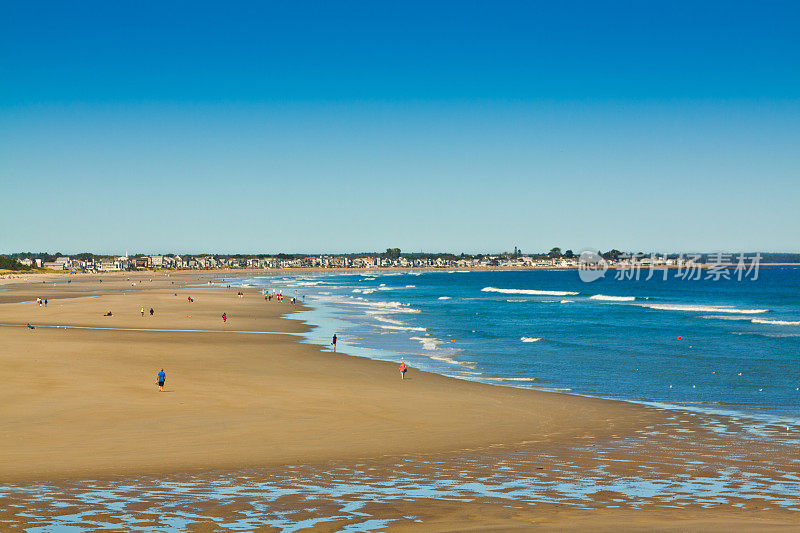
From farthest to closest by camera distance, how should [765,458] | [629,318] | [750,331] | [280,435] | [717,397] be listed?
[629,318] < [750,331] < [717,397] < [280,435] < [765,458]

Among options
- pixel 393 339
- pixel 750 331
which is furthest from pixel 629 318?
pixel 393 339

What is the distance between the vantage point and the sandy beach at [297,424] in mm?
12445

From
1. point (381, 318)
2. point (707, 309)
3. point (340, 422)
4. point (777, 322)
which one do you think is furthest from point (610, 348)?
point (707, 309)

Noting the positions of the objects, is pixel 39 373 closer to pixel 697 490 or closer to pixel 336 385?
pixel 336 385

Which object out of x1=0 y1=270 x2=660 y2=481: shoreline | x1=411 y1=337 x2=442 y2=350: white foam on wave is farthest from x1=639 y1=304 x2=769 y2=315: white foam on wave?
x1=0 y1=270 x2=660 y2=481: shoreline

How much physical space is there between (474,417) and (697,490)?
30.6ft

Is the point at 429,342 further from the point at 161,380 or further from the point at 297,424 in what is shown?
the point at 297,424

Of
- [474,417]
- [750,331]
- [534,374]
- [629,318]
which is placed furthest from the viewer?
[629,318]

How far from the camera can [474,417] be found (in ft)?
74.2

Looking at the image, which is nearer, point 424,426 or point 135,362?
point 424,426

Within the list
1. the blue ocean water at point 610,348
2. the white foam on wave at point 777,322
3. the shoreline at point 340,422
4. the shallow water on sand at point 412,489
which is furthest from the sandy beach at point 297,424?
the white foam on wave at point 777,322

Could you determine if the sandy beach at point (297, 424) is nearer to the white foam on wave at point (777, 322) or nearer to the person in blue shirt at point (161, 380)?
the person in blue shirt at point (161, 380)

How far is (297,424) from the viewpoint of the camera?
20641 millimetres

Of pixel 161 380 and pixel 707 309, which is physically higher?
pixel 161 380
